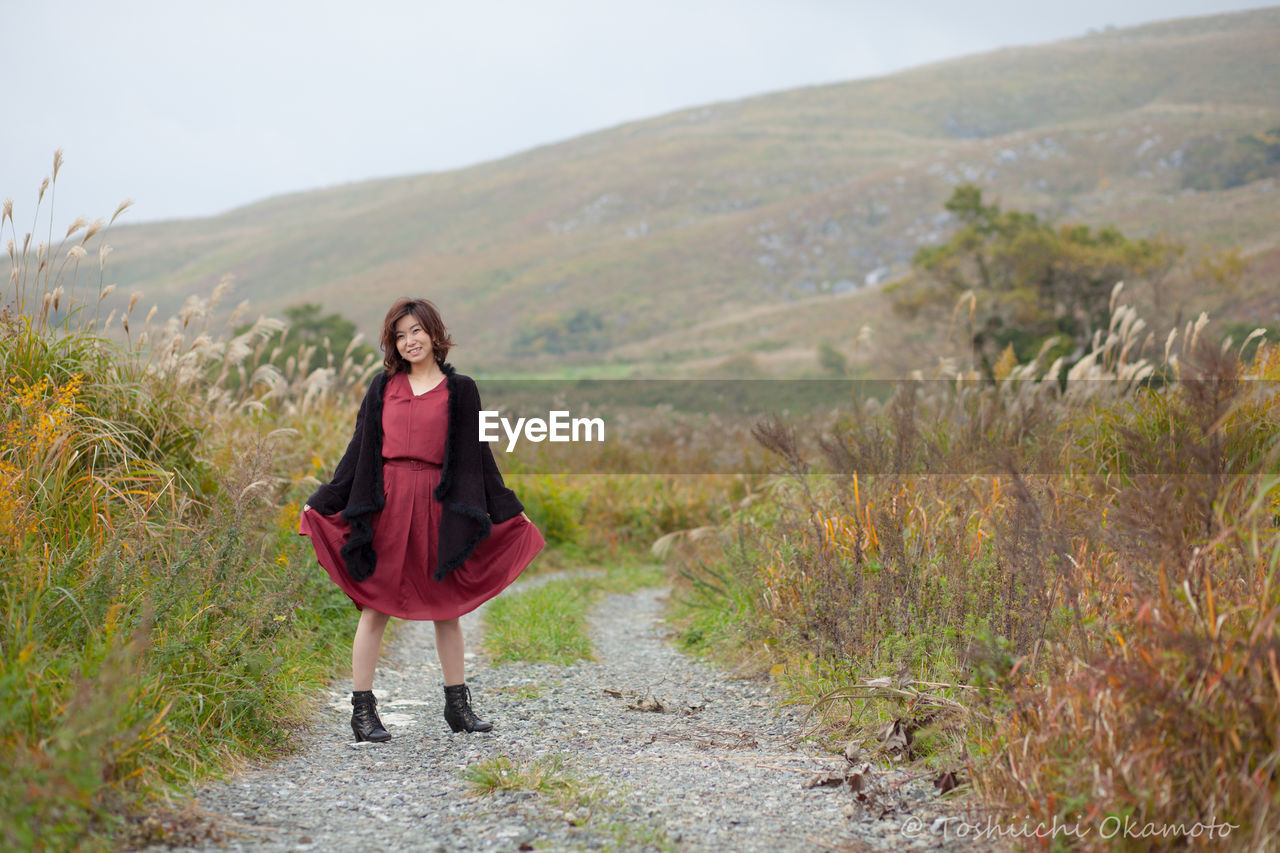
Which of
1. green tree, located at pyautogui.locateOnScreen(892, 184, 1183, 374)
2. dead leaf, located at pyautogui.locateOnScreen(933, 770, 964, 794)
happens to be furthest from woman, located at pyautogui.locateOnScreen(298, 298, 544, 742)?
green tree, located at pyautogui.locateOnScreen(892, 184, 1183, 374)

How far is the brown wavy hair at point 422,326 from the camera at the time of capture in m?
4.42

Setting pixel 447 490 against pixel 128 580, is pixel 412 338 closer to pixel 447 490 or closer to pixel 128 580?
pixel 447 490

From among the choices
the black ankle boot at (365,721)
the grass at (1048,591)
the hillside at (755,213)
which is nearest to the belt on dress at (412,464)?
the black ankle boot at (365,721)

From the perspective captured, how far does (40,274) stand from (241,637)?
2.63m

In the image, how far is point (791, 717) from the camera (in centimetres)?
455

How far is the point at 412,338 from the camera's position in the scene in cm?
441

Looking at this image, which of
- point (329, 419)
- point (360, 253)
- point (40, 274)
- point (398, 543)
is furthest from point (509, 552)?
point (360, 253)

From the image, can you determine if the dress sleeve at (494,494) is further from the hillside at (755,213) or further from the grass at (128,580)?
the hillside at (755,213)

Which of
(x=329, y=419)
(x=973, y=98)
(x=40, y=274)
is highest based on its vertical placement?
(x=973, y=98)

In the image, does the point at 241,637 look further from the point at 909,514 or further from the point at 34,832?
the point at 909,514

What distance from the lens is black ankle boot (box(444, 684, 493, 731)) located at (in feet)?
14.5

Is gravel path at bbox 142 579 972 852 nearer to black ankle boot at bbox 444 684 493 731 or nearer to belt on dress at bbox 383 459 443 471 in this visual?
black ankle boot at bbox 444 684 493 731

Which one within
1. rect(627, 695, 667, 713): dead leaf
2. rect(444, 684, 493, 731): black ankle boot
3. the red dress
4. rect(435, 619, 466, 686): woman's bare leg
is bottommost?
rect(627, 695, 667, 713): dead leaf

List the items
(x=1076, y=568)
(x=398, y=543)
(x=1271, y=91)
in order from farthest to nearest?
(x=1271, y=91) < (x=398, y=543) < (x=1076, y=568)
